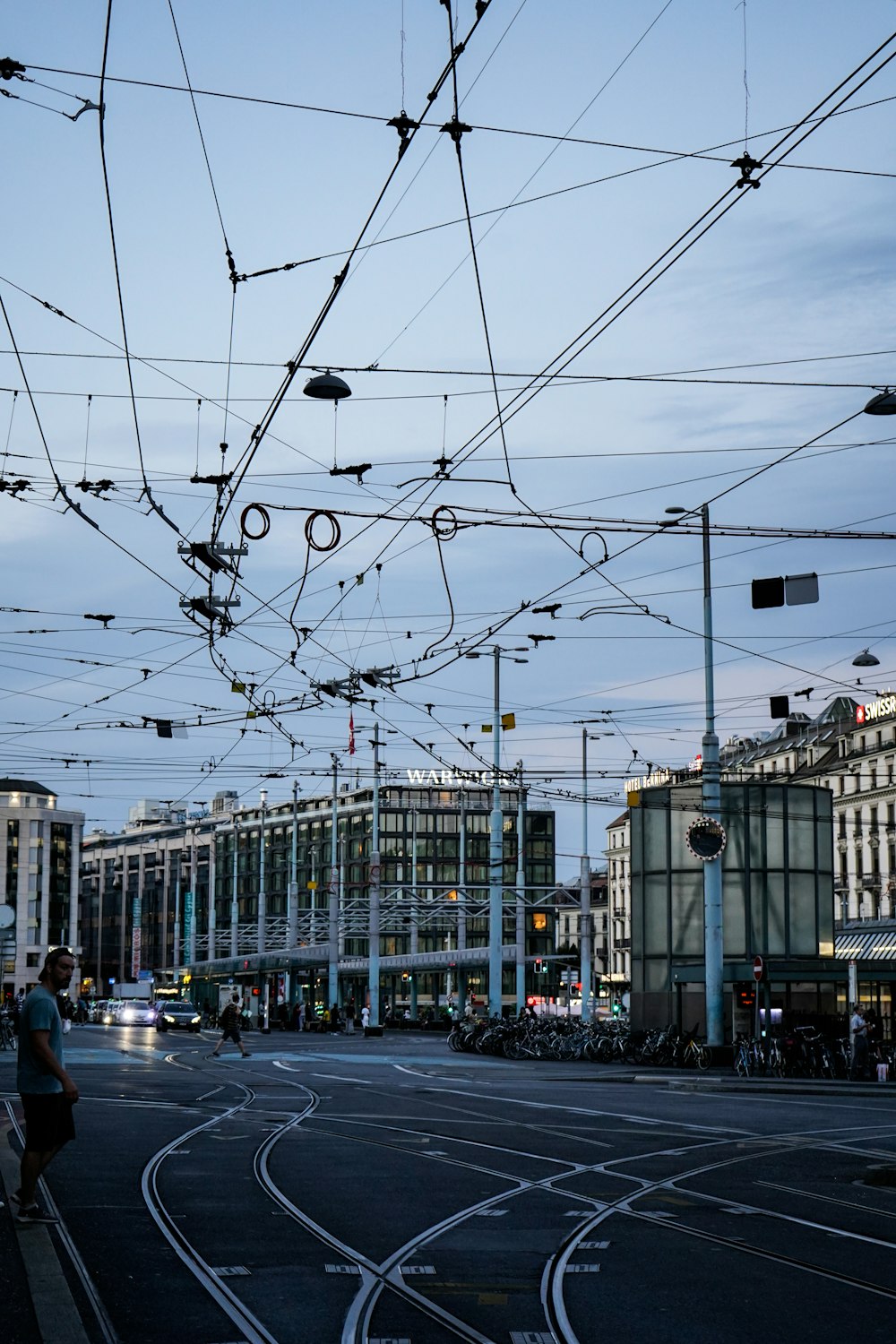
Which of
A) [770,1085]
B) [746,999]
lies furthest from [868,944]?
[770,1085]

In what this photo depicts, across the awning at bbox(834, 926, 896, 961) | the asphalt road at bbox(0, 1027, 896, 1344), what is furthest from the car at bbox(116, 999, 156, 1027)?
the asphalt road at bbox(0, 1027, 896, 1344)

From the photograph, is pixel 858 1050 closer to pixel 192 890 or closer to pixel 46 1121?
pixel 46 1121

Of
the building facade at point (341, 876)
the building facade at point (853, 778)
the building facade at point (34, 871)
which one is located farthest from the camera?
the building facade at point (34, 871)

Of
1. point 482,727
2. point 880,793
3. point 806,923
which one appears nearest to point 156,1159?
point 806,923

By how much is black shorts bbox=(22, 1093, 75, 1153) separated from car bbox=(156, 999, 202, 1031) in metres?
73.2

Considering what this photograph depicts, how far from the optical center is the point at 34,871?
552 feet

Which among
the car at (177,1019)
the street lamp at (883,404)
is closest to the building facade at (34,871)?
the car at (177,1019)

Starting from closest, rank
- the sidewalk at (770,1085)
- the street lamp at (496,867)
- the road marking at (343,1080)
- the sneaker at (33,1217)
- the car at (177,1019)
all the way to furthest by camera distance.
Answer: the sneaker at (33,1217)
the road marking at (343,1080)
the sidewalk at (770,1085)
the street lamp at (496,867)
the car at (177,1019)

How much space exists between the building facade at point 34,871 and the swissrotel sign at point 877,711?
9530 cm

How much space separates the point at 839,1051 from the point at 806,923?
6.54 meters

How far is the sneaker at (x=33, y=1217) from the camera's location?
36.2ft

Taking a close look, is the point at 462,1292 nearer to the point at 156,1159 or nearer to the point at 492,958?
the point at 156,1159

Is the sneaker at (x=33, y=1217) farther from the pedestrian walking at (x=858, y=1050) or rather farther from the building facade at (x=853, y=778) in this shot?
the building facade at (x=853, y=778)

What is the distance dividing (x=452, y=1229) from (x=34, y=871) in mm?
162546
